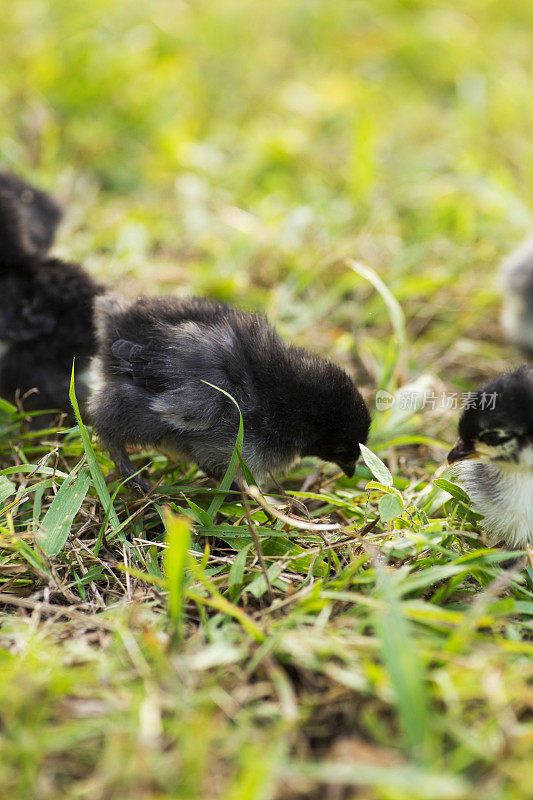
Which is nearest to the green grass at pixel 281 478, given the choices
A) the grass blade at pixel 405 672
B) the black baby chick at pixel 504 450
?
the grass blade at pixel 405 672

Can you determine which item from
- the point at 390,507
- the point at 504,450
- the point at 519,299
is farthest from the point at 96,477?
the point at 519,299

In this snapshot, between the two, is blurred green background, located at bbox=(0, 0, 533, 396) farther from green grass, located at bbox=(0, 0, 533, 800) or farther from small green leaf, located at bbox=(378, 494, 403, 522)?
small green leaf, located at bbox=(378, 494, 403, 522)

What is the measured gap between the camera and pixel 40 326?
2.72m

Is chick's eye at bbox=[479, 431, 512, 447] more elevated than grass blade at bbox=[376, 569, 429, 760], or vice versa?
chick's eye at bbox=[479, 431, 512, 447]

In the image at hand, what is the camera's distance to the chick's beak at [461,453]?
223 cm

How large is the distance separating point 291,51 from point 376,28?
39.3 inches

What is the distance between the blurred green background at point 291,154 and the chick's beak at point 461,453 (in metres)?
1.08

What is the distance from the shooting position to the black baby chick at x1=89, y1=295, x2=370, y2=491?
224 cm

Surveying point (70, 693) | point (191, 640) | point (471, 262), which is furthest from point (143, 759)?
point (471, 262)

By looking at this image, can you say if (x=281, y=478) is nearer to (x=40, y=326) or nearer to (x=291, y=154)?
(x=40, y=326)

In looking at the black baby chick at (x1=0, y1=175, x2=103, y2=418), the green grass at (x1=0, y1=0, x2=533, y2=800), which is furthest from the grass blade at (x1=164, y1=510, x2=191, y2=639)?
the black baby chick at (x1=0, y1=175, x2=103, y2=418)

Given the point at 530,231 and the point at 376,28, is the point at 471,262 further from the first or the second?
the point at 376,28

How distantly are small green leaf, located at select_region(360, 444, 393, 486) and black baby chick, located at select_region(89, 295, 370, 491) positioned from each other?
4.9 inches

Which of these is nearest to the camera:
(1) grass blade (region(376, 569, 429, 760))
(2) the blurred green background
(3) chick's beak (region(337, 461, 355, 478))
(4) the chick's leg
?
(1) grass blade (region(376, 569, 429, 760))
